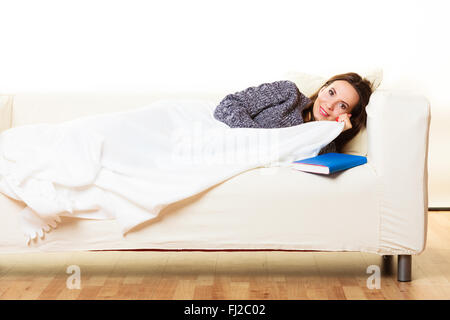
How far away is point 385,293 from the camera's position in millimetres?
2006

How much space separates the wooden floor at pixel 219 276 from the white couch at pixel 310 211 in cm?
14

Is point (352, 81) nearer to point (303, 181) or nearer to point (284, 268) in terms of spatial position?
point (303, 181)

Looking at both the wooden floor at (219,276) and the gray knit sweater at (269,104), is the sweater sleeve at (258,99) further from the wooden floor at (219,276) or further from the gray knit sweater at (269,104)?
the wooden floor at (219,276)

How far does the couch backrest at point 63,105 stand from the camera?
2691 mm

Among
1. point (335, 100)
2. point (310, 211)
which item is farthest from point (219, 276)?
point (335, 100)

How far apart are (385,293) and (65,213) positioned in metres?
1.06

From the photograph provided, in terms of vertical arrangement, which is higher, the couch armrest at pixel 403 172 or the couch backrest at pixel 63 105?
the couch backrest at pixel 63 105

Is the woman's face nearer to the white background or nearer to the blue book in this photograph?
the blue book

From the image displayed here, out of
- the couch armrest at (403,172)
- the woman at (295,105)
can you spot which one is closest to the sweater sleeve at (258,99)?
the woman at (295,105)

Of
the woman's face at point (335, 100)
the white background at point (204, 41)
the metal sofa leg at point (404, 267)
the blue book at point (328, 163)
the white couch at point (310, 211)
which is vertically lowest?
the metal sofa leg at point (404, 267)

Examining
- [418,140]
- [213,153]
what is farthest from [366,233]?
[213,153]

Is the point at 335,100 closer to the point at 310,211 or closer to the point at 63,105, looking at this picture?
the point at 310,211

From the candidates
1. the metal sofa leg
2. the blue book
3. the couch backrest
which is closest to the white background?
the couch backrest

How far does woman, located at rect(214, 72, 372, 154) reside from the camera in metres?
2.39
